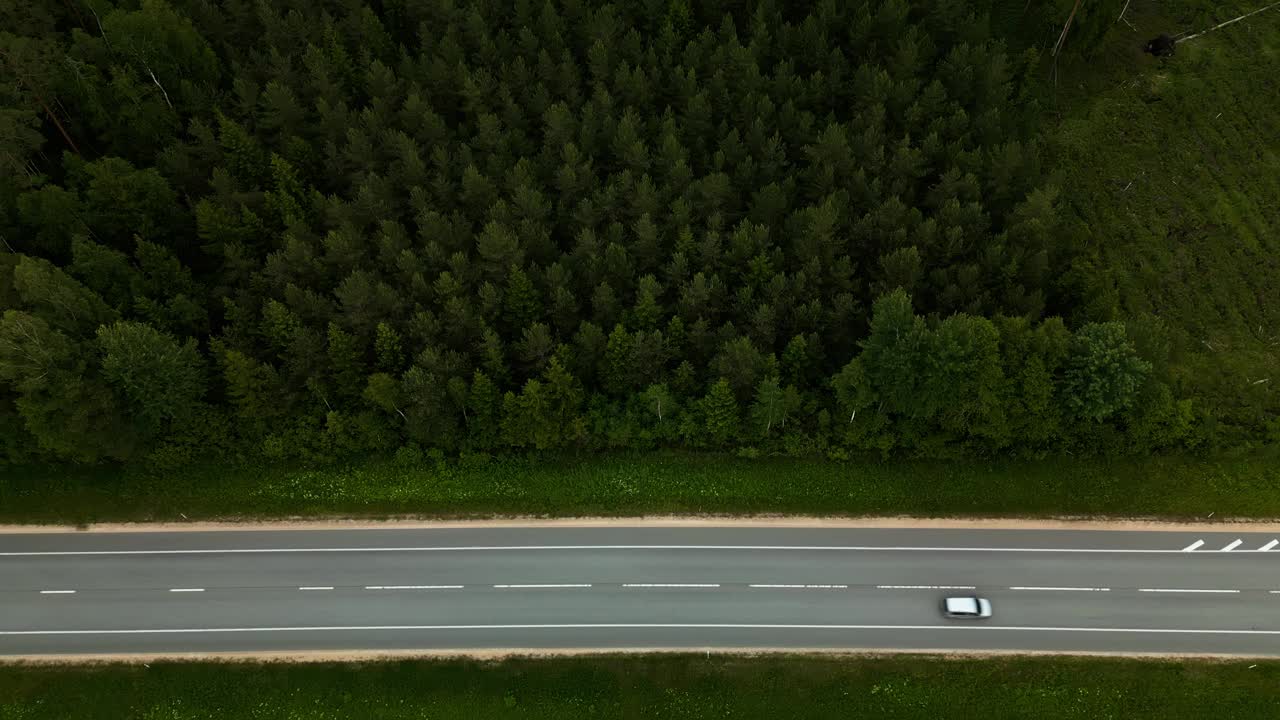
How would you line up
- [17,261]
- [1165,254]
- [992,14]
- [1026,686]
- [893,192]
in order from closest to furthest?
[1026,686], [17,261], [893,192], [1165,254], [992,14]

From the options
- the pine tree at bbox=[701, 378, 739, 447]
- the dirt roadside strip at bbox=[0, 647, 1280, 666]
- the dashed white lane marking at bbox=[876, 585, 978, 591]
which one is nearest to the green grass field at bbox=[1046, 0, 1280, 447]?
the dirt roadside strip at bbox=[0, 647, 1280, 666]

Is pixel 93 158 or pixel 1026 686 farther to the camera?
pixel 93 158

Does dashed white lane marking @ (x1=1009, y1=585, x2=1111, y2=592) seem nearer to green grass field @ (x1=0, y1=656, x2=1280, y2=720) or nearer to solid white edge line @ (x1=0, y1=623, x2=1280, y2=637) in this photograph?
solid white edge line @ (x1=0, y1=623, x2=1280, y2=637)

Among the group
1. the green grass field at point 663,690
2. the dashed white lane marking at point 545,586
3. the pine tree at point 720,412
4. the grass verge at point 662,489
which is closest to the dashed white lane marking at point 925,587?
the green grass field at point 663,690

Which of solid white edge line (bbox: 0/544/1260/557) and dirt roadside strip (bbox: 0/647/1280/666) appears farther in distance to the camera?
solid white edge line (bbox: 0/544/1260/557)

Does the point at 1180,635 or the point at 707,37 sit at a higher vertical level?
the point at 707,37

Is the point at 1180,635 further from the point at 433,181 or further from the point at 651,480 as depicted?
the point at 433,181

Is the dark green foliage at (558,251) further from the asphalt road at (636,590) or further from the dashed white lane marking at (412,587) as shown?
the dashed white lane marking at (412,587)

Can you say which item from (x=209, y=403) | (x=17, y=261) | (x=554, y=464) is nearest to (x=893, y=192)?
(x=554, y=464)
